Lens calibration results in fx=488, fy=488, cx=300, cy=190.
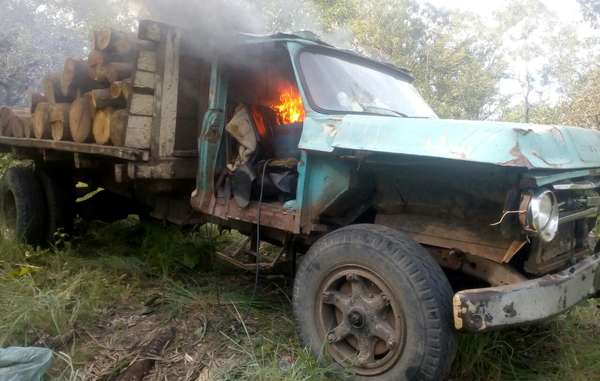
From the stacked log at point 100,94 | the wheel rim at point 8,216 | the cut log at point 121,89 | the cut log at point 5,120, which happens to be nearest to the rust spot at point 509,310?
the stacked log at point 100,94

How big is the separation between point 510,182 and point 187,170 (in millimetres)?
2478

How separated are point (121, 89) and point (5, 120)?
2285 millimetres

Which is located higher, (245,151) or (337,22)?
(337,22)

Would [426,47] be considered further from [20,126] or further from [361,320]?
[361,320]

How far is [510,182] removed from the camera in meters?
2.33

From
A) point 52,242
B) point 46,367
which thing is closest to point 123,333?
point 46,367

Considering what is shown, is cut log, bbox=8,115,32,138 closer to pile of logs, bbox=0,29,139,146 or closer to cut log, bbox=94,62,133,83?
pile of logs, bbox=0,29,139,146

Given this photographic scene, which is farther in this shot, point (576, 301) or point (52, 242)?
point (52, 242)

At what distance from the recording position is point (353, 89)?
3.43m

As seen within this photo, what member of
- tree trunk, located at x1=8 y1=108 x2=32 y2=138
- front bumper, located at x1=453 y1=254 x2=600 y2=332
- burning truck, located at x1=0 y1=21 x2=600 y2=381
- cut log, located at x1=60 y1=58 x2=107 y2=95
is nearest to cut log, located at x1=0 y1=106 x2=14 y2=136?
tree trunk, located at x1=8 y1=108 x2=32 y2=138

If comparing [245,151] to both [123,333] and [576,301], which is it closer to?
[123,333]

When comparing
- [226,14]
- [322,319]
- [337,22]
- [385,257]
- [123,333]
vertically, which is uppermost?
[337,22]

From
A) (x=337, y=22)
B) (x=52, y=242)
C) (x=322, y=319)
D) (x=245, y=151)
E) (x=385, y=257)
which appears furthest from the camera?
(x=337, y=22)

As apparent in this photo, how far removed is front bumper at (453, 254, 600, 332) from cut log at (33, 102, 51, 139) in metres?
3.90
